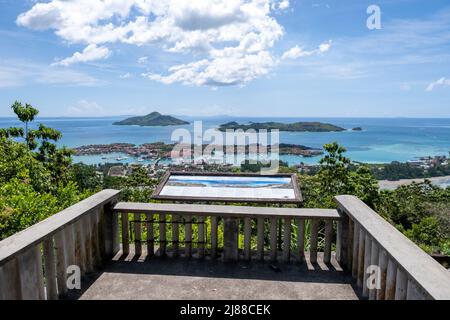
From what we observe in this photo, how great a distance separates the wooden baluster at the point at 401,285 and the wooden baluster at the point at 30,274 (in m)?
2.41

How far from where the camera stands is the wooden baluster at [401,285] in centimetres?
208

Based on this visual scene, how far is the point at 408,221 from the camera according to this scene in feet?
43.7

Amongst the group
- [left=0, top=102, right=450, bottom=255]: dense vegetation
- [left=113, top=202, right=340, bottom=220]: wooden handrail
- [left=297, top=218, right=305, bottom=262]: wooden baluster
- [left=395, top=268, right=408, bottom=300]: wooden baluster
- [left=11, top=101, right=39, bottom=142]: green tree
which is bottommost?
[left=0, top=102, right=450, bottom=255]: dense vegetation

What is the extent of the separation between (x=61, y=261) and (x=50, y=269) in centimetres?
15

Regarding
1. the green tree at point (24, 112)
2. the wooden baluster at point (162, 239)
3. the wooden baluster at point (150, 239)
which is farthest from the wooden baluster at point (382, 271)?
the green tree at point (24, 112)

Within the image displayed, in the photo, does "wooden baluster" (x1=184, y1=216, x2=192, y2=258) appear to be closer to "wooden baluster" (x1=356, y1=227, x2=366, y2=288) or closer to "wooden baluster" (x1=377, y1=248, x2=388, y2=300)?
"wooden baluster" (x1=356, y1=227, x2=366, y2=288)

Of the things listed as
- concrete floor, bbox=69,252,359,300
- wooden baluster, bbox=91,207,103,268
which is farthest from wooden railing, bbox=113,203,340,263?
wooden baluster, bbox=91,207,103,268

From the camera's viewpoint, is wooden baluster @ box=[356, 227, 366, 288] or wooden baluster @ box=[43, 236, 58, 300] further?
wooden baluster @ box=[356, 227, 366, 288]

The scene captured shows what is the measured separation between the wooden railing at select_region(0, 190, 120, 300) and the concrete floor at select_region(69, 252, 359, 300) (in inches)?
9.0

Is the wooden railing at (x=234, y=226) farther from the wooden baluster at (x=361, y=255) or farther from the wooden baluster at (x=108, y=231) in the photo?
the wooden baluster at (x=361, y=255)

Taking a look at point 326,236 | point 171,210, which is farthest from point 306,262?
point 171,210

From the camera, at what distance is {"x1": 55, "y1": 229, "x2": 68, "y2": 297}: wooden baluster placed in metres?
2.80

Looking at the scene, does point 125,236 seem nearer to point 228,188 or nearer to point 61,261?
point 61,261

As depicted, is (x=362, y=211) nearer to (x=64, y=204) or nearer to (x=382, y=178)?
(x=64, y=204)
